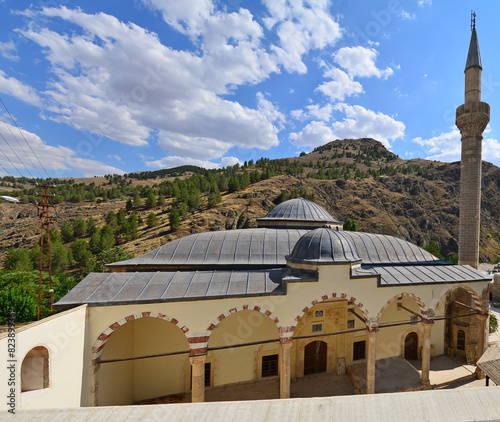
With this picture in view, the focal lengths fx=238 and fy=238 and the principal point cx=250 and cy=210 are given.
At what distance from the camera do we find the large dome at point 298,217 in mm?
20391

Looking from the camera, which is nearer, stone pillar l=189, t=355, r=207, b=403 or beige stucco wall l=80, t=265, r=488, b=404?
beige stucco wall l=80, t=265, r=488, b=404

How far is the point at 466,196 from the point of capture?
747 inches

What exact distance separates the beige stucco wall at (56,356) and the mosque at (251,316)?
38mm

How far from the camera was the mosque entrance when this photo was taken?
1473cm

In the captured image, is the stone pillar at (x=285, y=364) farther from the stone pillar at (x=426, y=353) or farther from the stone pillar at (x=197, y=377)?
the stone pillar at (x=426, y=353)

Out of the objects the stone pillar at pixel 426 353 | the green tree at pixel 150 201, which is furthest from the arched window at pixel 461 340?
the green tree at pixel 150 201

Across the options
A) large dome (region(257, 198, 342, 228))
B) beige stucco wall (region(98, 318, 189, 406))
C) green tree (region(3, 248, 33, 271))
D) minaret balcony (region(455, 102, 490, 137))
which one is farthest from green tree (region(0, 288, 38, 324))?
minaret balcony (region(455, 102, 490, 137))

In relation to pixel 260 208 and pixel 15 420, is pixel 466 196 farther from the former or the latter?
pixel 260 208

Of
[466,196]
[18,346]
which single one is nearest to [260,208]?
[466,196]

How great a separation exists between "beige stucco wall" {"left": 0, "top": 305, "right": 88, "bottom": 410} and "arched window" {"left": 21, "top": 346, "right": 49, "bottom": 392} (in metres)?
0.20

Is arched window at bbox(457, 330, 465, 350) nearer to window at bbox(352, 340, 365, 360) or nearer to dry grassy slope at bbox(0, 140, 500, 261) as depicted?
window at bbox(352, 340, 365, 360)

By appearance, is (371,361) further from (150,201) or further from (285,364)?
(150,201)

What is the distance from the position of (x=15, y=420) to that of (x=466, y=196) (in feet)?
86.7

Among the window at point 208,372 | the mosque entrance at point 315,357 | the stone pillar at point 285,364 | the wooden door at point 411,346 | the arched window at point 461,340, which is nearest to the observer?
the stone pillar at point 285,364
